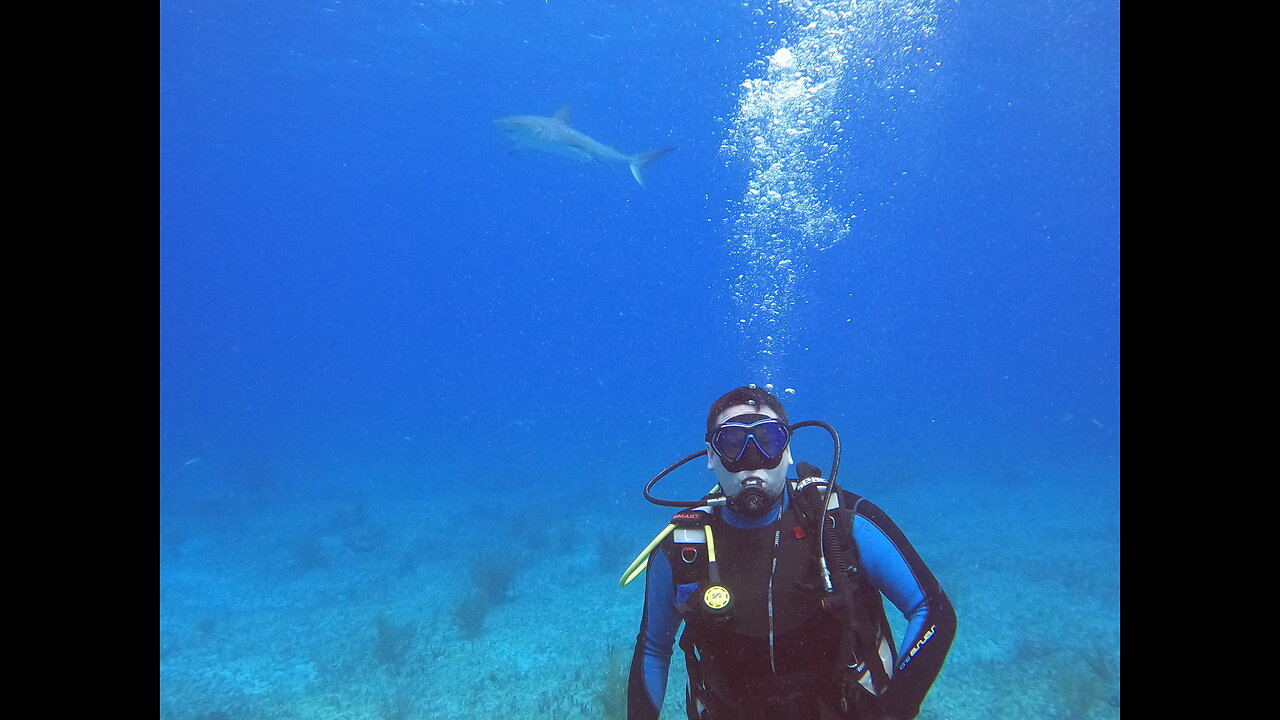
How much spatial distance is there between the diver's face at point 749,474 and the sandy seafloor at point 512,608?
4.35 meters

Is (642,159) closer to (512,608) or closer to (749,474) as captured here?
(512,608)

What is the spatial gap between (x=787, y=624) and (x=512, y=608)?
325 inches

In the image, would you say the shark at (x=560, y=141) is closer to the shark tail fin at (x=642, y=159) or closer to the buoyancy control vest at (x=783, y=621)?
Result: the shark tail fin at (x=642, y=159)

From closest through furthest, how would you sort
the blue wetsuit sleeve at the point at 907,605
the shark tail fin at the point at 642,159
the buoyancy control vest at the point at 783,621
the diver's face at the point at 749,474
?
the blue wetsuit sleeve at the point at 907,605, the buoyancy control vest at the point at 783,621, the diver's face at the point at 749,474, the shark tail fin at the point at 642,159

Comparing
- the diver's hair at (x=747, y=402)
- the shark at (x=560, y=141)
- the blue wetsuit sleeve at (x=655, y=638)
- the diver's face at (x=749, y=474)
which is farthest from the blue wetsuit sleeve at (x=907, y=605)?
the shark at (x=560, y=141)

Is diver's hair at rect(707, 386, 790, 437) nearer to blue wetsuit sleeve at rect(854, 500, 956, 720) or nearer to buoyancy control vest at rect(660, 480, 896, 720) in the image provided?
buoyancy control vest at rect(660, 480, 896, 720)

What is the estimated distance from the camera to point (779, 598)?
2.62m

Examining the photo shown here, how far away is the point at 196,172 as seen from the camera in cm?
6594

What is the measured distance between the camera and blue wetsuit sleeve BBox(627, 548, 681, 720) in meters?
2.89

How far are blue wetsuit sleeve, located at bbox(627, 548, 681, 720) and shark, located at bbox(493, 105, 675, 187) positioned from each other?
14.9m

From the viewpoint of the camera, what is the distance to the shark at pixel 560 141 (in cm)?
1659

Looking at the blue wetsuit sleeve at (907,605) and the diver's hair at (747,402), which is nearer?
the blue wetsuit sleeve at (907,605)

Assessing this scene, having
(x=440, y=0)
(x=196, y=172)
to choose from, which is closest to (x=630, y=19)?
(x=440, y=0)

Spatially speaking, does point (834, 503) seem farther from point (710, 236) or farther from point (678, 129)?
point (710, 236)
